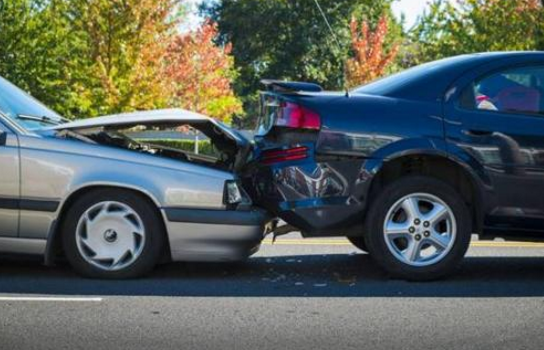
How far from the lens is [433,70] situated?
6.18m

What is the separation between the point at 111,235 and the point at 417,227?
2068 millimetres

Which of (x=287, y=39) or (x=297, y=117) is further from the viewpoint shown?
(x=287, y=39)

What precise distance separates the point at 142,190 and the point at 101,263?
582 millimetres

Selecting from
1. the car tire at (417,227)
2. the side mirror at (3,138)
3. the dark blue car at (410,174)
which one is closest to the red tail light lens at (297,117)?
the dark blue car at (410,174)

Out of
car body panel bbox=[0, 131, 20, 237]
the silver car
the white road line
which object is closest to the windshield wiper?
the silver car

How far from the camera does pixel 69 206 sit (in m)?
5.93

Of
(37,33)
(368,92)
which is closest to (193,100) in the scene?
(37,33)

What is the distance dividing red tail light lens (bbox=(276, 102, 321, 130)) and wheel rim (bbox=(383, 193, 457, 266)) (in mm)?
786

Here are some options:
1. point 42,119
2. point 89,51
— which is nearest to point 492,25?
point 89,51

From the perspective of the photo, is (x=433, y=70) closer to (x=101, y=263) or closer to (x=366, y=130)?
(x=366, y=130)

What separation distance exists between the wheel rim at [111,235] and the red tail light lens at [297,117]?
1.21 metres

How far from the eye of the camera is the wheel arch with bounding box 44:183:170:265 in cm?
586

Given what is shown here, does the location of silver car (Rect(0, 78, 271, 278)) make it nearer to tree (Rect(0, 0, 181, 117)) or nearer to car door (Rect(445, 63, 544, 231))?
car door (Rect(445, 63, 544, 231))

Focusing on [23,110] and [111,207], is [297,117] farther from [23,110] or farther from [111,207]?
[23,110]
